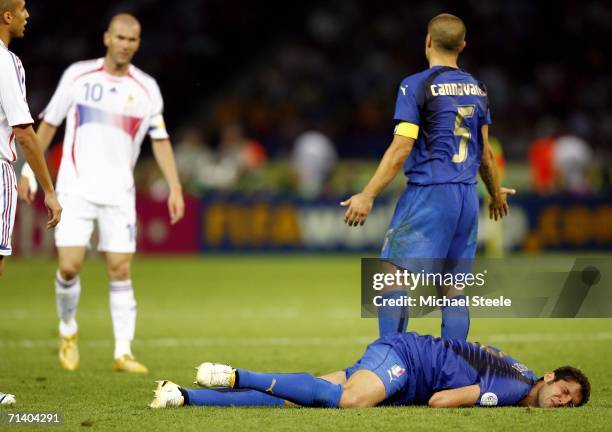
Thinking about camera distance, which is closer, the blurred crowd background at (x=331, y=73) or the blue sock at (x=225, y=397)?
the blue sock at (x=225, y=397)

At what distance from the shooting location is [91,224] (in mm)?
8984

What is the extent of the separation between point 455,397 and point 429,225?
1.22 m

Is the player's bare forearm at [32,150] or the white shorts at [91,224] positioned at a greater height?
the player's bare forearm at [32,150]

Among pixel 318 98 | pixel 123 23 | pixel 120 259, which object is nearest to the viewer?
pixel 123 23

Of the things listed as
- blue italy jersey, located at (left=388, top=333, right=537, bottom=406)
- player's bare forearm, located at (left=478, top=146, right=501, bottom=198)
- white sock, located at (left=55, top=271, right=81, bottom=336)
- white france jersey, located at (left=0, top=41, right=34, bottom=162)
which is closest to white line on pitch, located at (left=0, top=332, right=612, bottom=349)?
white sock, located at (left=55, top=271, right=81, bottom=336)

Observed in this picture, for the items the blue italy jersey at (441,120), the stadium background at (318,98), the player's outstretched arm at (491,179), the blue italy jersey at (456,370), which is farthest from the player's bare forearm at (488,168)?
the stadium background at (318,98)

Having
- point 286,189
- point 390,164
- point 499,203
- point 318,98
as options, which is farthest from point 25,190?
point 318,98

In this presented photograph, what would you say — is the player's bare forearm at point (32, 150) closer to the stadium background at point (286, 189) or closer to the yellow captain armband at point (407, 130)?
the stadium background at point (286, 189)

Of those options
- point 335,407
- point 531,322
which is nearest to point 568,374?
point 335,407

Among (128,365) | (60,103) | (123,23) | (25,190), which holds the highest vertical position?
(123,23)

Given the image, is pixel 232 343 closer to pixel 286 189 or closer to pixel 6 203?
pixel 6 203

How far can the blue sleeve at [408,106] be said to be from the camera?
7277 mm

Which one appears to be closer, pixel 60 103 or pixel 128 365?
pixel 128 365

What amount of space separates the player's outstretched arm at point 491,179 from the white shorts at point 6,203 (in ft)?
9.93
